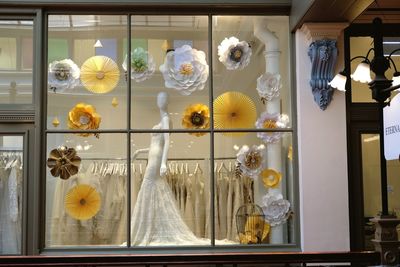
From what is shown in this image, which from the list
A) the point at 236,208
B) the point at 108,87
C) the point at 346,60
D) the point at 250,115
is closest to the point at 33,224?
the point at 108,87

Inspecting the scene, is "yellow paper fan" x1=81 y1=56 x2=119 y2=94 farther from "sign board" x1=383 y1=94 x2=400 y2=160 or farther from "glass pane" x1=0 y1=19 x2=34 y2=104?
"sign board" x1=383 y1=94 x2=400 y2=160

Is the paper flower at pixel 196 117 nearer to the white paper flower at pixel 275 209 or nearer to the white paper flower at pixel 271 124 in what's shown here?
the white paper flower at pixel 271 124

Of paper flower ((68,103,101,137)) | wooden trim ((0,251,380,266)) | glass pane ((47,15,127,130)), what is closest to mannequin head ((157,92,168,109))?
glass pane ((47,15,127,130))

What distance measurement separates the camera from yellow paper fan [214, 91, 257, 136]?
752cm

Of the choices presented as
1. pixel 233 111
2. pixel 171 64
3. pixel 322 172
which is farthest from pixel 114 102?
pixel 322 172

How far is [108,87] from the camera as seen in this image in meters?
7.55

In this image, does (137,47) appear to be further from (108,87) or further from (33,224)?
(33,224)

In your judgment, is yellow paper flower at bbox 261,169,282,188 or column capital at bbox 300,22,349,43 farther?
yellow paper flower at bbox 261,169,282,188

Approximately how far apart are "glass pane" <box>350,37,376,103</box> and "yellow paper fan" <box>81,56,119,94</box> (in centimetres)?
297

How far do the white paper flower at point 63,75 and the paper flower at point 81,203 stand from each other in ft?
4.13

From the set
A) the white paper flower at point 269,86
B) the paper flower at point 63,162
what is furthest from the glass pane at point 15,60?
the white paper flower at point 269,86

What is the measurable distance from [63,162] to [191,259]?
101 inches

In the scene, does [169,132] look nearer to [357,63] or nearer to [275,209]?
[275,209]

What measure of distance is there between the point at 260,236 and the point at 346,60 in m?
2.43
